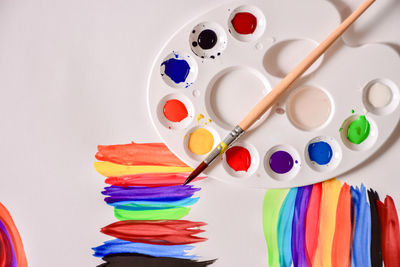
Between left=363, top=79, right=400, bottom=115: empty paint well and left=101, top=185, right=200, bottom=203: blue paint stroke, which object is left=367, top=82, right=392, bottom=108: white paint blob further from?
left=101, top=185, right=200, bottom=203: blue paint stroke

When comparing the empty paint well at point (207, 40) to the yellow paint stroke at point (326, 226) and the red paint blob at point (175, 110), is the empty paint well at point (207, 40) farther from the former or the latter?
the yellow paint stroke at point (326, 226)

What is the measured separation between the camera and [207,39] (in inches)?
27.6

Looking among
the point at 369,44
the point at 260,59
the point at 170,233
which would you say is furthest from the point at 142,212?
the point at 369,44

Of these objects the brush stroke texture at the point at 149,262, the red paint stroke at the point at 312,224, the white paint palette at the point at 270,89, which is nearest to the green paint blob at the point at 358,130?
the white paint palette at the point at 270,89

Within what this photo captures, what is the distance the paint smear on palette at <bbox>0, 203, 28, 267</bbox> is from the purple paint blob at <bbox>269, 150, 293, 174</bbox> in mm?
525

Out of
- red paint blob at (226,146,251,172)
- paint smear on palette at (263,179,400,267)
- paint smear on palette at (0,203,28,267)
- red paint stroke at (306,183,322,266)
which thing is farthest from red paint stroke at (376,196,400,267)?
paint smear on palette at (0,203,28,267)

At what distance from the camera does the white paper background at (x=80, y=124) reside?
2.39ft

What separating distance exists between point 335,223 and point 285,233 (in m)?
0.10

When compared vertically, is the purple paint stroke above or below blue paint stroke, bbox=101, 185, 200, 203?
below

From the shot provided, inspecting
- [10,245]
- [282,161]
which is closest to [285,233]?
[282,161]

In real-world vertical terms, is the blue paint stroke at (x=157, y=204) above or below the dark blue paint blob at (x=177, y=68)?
below

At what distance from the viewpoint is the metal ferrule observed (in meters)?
0.68

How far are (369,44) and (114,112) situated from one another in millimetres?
489

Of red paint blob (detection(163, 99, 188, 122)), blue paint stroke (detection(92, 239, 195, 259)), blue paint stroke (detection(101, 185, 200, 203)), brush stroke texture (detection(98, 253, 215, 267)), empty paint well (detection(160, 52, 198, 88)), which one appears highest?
empty paint well (detection(160, 52, 198, 88))
